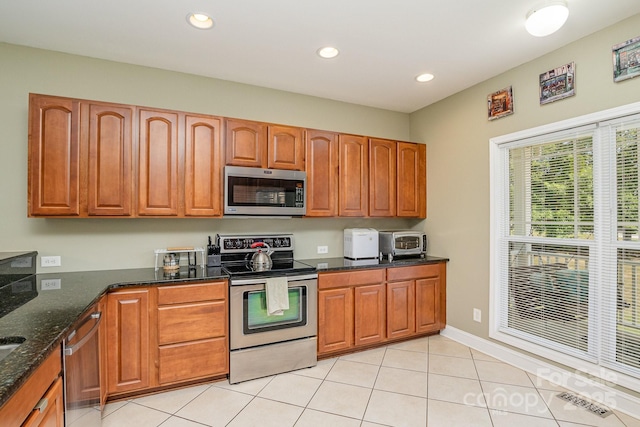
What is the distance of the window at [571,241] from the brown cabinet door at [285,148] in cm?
187

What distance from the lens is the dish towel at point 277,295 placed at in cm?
267

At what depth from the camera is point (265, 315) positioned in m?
2.72

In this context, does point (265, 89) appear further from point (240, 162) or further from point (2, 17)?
point (2, 17)

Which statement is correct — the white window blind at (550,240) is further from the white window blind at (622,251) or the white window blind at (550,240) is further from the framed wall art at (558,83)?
the framed wall art at (558,83)

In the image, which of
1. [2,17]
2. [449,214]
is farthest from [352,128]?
[2,17]

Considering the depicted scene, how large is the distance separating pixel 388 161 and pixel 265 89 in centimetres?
153

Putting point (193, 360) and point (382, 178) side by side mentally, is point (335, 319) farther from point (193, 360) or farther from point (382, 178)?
point (382, 178)

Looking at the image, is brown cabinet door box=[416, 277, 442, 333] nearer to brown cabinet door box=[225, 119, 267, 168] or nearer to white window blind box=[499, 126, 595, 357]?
white window blind box=[499, 126, 595, 357]

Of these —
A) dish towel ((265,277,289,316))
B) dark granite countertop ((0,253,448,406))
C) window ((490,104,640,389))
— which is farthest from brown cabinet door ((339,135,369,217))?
window ((490,104,640,389))

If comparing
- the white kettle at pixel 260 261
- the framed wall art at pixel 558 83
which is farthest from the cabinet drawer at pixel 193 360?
the framed wall art at pixel 558 83

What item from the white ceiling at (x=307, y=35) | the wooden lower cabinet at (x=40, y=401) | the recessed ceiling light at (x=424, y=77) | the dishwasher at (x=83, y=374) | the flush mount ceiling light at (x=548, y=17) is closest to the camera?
the wooden lower cabinet at (x=40, y=401)

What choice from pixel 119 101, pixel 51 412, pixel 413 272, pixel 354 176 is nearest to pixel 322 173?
pixel 354 176

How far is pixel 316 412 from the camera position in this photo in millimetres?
2258

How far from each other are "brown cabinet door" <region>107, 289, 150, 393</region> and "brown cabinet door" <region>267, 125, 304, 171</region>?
1.55m
